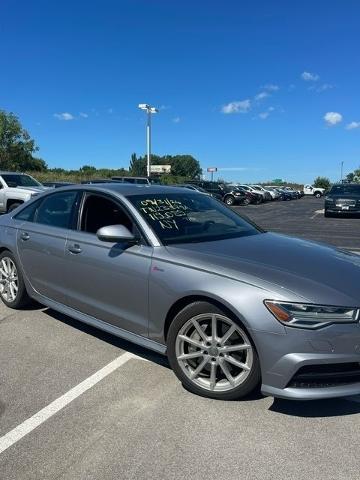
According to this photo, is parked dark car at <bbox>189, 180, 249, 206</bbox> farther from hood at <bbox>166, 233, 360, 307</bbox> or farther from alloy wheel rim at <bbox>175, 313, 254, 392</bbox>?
alloy wheel rim at <bbox>175, 313, 254, 392</bbox>

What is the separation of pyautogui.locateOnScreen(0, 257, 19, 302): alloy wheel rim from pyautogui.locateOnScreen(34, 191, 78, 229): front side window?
2.19 ft

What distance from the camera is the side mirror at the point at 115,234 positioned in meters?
3.78

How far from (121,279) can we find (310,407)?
170 centimetres

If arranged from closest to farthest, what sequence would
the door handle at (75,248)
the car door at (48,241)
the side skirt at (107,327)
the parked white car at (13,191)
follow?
the side skirt at (107,327)
the door handle at (75,248)
the car door at (48,241)
the parked white car at (13,191)

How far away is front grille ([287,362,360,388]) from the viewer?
298 cm

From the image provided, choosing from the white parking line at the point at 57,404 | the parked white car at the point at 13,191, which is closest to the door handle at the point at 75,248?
the white parking line at the point at 57,404

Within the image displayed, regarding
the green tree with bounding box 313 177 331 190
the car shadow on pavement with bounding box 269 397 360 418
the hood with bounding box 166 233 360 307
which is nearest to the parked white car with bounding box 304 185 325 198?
the green tree with bounding box 313 177 331 190

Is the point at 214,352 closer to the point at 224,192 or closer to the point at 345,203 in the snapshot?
the point at 345,203

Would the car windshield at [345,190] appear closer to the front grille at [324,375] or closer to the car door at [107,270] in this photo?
the car door at [107,270]

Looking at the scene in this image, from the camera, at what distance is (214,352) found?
3355 mm

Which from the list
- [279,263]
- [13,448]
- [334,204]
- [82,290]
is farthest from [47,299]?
[334,204]

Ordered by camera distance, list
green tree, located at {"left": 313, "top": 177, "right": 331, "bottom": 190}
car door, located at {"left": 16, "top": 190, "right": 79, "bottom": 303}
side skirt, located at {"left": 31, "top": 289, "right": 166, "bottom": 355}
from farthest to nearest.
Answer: green tree, located at {"left": 313, "top": 177, "right": 331, "bottom": 190}
car door, located at {"left": 16, "top": 190, "right": 79, "bottom": 303}
side skirt, located at {"left": 31, "top": 289, "right": 166, "bottom": 355}

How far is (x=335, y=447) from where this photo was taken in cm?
283

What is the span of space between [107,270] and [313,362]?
185cm
